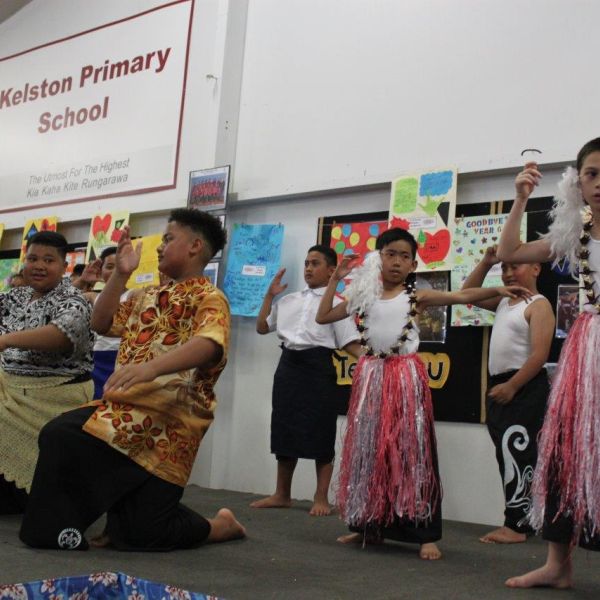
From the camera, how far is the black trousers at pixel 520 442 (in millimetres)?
3256

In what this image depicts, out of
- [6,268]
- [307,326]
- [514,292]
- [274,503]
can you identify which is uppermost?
[6,268]

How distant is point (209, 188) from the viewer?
17.0 ft

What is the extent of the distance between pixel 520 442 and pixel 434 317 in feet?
3.38

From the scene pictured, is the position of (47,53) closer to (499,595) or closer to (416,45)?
(416,45)

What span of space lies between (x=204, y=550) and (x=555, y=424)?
121cm

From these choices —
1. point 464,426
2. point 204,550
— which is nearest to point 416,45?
point 464,426

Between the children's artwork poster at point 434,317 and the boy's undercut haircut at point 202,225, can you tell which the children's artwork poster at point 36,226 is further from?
the boy's undercut haircut at point 202,225

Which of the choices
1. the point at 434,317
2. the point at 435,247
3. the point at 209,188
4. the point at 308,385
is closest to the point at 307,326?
the point at 308,385

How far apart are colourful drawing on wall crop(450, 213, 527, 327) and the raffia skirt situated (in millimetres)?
1839

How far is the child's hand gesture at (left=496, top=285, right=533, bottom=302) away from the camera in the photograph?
3131mm

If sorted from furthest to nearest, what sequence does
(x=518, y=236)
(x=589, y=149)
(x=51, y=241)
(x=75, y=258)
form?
1. (x=75, y=258)
2. (x=51, y=241)
3. (x=518, y=236)
4. (x=589, y=149)

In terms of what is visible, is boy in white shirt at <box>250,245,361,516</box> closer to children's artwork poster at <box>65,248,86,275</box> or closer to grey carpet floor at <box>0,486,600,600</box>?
grey carpet floor at <box>0,486,600,600</box>

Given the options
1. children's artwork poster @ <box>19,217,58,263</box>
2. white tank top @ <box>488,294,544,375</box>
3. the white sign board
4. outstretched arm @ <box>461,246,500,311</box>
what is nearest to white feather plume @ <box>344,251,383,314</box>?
outstretched arm @ <box>461,246,500,311</box>

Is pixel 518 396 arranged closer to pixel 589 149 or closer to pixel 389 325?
pixel 389 325
